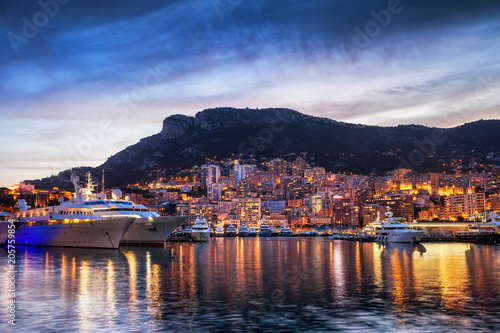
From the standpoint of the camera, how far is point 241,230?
168250 millimetres

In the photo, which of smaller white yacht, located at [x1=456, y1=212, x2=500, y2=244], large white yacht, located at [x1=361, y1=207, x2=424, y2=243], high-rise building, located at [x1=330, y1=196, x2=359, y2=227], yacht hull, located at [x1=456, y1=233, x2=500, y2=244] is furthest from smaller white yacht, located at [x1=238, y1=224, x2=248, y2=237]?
yacht hull, located at [x1=456, y1=233, x2=500, y2=244]

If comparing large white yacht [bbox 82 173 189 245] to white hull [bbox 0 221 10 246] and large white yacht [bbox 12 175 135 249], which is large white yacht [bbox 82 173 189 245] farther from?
white hull [bbox 0 221 10 246]

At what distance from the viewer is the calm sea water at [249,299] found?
64.2 ft

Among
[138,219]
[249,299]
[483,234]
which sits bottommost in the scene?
[483,234]

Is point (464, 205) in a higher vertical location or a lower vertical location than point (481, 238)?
higher

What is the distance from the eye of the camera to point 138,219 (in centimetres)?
6850

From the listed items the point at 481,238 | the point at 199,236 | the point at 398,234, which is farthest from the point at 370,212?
the point at 199,236

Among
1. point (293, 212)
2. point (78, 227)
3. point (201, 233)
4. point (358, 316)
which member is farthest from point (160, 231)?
point (293, 212)

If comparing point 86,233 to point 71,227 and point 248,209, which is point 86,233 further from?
point 248,209

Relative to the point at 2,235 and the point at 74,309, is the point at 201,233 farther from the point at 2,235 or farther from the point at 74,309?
the point at 74,309

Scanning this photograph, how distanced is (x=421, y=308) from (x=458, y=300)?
333cm

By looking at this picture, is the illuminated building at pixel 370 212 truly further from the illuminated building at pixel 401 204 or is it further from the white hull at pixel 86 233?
the white hull at pixel 86 233

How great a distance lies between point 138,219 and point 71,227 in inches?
351

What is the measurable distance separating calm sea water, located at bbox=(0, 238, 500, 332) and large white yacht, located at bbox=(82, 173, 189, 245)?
26.3 meters
